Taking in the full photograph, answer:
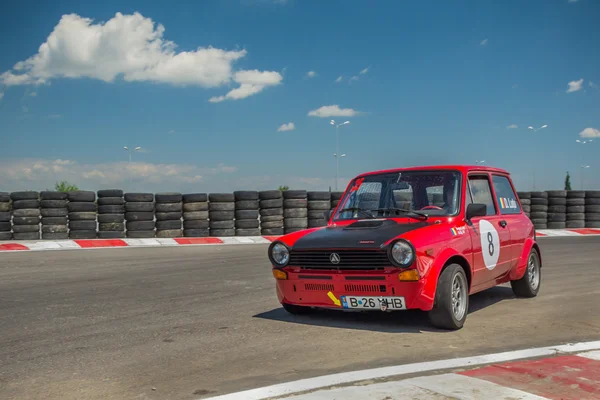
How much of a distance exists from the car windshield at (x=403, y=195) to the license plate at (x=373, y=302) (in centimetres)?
120

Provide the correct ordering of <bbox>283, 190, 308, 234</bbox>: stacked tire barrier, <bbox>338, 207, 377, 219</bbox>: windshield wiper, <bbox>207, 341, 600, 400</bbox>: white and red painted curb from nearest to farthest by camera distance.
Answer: <bbox>207, 341, 600, 400</bbox>: white and red painted curb, <bbox>338, 207, 377, 219</bbox>: windshield wiper, <bbox>283, 190, 308, 234</bbox>: stacked tire barrier

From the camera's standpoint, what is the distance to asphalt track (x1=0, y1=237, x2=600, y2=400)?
4.43 metres

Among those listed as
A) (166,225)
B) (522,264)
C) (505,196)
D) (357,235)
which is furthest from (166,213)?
(357,235)

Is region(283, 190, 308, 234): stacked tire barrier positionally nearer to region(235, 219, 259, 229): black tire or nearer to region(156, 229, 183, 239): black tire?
Result: region(235, 219, 259, 229): black tire

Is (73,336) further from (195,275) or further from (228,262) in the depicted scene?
(228,262)

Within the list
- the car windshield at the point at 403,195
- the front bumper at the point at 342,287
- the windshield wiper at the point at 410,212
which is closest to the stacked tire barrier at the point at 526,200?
the car windshield at the point at 403,195

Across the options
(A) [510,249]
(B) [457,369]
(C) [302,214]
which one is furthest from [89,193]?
(B) [457,369]

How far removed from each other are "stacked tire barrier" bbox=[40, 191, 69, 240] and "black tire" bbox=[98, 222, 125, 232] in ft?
3.32

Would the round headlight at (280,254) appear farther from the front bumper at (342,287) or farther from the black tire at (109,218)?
the black tire at (109,218)

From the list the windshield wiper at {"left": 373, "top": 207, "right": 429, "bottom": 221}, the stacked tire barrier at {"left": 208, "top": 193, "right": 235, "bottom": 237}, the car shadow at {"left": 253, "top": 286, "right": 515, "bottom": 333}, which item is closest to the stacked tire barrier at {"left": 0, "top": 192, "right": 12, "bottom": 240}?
the stacked tire barrier at {"left": 208, "top": 193, "right": 235, "bottom": 237}

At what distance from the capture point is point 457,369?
14.6 ft

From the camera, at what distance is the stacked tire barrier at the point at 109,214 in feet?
57.1

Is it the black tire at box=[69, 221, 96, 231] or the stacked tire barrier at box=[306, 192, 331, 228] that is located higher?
the stacked tire barrier at box=[306, 192, 331, 228]

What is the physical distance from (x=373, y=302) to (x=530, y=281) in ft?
10.1
